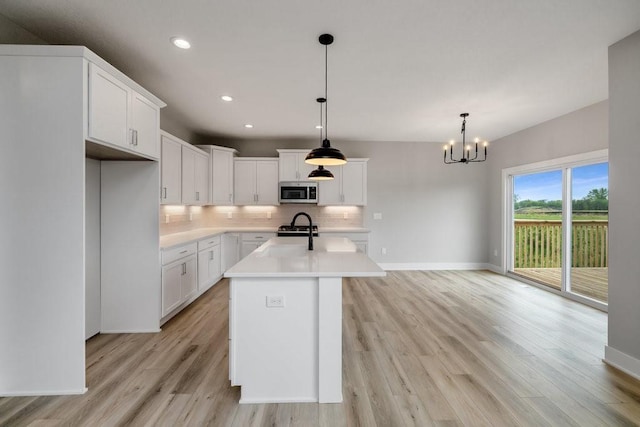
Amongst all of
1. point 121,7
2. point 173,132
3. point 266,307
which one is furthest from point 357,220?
point 121,7

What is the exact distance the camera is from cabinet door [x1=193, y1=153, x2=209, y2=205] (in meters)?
4.47

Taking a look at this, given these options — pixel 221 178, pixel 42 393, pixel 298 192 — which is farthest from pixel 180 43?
pixel 298 192

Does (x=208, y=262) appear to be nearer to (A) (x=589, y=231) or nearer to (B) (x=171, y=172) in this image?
(B) (x=171, y=172)

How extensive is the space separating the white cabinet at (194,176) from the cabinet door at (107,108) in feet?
5.40

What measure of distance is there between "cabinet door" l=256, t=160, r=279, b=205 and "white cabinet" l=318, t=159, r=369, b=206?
0.87 m

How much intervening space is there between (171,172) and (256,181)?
1792mm

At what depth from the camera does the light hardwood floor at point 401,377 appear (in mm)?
1728

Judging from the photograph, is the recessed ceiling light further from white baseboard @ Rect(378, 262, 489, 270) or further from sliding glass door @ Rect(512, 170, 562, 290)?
sliding glass door @ Rect(512, 170, 562, 290)

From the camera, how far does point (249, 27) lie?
7.09 ft

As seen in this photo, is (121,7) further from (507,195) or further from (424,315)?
(507,195)

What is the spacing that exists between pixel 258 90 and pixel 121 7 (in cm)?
151

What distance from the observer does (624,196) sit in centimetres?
225

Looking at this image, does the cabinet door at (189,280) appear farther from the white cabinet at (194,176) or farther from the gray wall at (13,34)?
the gray wall at (13,34)

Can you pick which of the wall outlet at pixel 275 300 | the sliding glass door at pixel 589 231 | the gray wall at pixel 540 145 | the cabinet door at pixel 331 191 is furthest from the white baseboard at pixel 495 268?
the wall outlet at pixel 275 300
